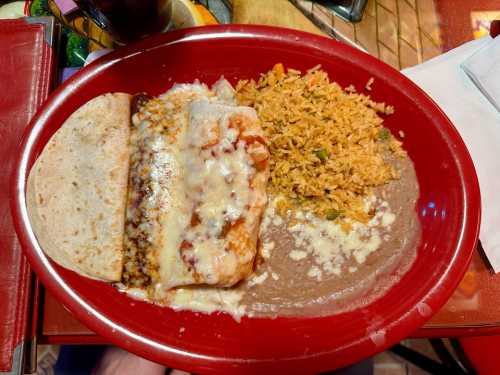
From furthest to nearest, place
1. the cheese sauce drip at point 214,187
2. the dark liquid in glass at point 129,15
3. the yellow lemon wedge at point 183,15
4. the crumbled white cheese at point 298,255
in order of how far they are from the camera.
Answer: the yellow lemon wedge at point 183,15
the crumbled white cheese at point 298,255
the dark liquid in glass at point 129,15
the cheese sauce drip at point 214,187

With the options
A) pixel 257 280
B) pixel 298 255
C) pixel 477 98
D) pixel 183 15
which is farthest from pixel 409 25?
pixel 257 280

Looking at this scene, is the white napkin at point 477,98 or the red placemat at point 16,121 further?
the white napkin at point 477,98

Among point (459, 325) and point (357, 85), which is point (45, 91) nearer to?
point (357, 85)

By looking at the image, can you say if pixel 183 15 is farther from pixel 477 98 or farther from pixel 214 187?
pixel 477 98

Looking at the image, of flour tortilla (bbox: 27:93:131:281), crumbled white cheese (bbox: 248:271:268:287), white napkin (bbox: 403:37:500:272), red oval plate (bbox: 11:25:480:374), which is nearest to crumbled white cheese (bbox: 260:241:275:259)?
crumbled white cheese (bbox: 248:271:268:287)

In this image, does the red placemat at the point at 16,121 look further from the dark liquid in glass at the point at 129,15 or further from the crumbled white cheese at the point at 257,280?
the crumbled white cheese at the point at 257,280

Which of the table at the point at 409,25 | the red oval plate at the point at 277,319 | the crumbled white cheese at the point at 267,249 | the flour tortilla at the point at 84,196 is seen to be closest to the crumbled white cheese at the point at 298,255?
the crumbled white cheese at the point at 267,249

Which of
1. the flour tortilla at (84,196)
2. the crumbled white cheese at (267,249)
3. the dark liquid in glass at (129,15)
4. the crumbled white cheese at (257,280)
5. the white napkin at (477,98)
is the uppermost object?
the dark liquid in glass at (129,15)
